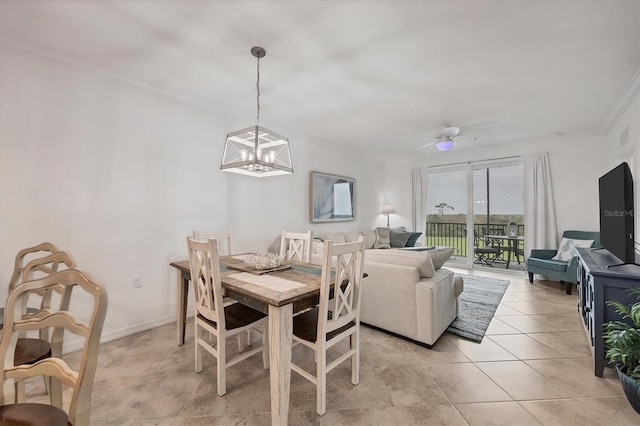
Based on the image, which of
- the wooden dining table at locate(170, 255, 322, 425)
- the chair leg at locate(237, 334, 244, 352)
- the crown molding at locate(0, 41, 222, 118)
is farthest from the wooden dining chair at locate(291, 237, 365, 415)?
the crown molding at locate(0, 41, 222, 118)

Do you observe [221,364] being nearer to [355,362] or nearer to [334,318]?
[334,318]

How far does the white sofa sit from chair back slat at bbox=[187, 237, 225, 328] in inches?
58.1

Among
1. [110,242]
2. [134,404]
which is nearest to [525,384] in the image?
[134,404]

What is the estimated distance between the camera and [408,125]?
4.09m

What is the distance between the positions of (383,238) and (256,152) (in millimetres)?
4140

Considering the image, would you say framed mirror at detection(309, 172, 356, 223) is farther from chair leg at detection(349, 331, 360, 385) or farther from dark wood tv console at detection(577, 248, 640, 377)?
dark wood tv console at detection(577, 248, 640, 377)

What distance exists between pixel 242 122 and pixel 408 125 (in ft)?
8.10

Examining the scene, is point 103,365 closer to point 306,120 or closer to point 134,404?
point 134,404

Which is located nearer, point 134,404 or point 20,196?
point 134,404

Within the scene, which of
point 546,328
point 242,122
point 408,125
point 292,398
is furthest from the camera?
point 408,125

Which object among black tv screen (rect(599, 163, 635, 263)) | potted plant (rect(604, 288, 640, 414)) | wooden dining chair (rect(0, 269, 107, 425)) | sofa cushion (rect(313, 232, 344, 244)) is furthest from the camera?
sofa cushion (rect(313, 232, 344, 244))

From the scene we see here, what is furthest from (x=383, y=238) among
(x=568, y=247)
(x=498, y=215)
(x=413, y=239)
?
(x=568, y=247)

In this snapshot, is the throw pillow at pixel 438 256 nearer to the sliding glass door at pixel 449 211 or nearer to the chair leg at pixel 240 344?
the chair leg at pixel 240 344

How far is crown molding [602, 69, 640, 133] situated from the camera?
2.72 meters
